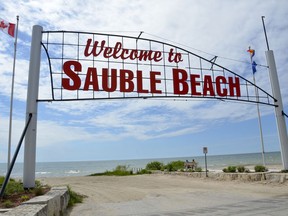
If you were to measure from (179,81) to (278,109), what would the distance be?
6347 millimetres

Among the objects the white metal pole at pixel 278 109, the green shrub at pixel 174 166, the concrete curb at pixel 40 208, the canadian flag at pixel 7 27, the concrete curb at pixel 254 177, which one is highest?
the canadian flag at pixel 7 27

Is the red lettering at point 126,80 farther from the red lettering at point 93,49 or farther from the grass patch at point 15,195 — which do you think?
the grass patch at point 15,195

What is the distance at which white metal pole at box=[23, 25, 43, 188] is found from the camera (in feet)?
34.0

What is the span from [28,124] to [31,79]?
178cm

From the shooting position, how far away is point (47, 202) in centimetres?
645

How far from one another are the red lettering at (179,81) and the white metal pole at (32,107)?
21.7 feet

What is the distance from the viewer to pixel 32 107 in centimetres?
1078

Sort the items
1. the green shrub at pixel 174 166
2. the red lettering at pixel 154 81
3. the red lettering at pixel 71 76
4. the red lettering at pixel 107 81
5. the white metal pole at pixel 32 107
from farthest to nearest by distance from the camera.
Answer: the green shrub at pixel 174 166 < the red lettering at pixel 154 81 < the red lettering at pixel 107 81 < the red lettering at pixel 71 76 < the white metal pole at pixel 32 107

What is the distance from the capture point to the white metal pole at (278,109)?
16156mm

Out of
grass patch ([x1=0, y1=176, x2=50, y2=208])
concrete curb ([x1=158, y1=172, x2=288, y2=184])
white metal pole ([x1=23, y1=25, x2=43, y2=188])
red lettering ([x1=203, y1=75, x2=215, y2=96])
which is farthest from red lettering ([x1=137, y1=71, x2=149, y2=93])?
concrete curb ([x1=158, y1=172, x2=288, y2=184])

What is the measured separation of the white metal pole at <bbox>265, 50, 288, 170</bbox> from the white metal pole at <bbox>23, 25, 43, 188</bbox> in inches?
507

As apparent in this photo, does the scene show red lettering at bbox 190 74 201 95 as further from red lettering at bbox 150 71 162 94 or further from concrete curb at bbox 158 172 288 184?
concrete curb at bbox 158 172 288 184

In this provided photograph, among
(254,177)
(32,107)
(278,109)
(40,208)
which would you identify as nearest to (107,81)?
(32,107)

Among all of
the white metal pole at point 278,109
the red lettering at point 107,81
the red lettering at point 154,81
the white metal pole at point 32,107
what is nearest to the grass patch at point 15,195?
the white metal pole at point 32,107
